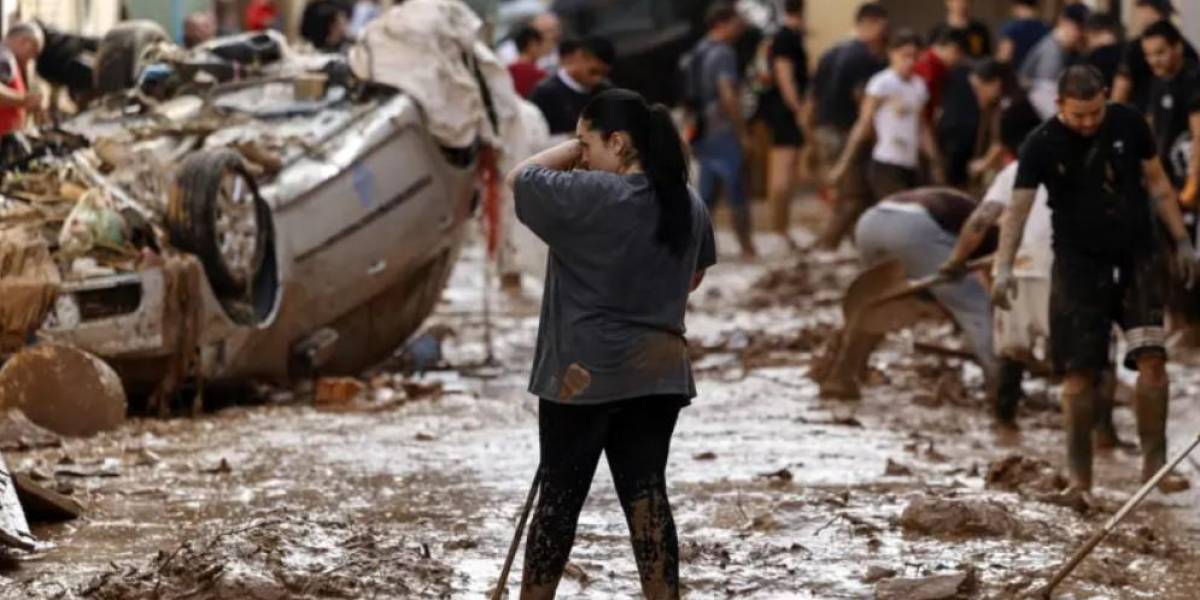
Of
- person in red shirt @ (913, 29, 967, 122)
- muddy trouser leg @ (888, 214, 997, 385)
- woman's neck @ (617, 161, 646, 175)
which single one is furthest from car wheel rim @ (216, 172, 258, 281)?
person in red shirt @ (913, 29, 967, 122)

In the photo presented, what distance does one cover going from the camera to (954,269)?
13664 millimetres

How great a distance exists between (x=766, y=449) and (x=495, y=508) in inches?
90.1

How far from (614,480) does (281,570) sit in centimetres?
124

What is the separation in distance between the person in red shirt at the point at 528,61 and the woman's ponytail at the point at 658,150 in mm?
12751

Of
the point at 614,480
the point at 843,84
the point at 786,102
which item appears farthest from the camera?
the point at 786,102

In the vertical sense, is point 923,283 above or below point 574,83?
below

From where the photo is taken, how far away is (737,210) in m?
24.4

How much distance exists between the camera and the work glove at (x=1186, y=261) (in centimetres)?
1121

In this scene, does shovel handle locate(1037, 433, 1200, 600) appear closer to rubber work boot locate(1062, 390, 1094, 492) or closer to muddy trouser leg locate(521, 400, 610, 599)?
muddy trouser leg locate(521, 400, 610, 599)

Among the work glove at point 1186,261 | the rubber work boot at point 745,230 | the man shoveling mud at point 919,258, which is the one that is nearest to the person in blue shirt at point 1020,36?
the rubber work boot at point 745,230

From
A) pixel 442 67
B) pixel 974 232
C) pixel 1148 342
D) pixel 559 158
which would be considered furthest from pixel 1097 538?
pixel 442 67

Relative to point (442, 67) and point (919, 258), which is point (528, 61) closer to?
point (442, 67)

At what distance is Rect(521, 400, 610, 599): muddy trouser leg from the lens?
7859 mm

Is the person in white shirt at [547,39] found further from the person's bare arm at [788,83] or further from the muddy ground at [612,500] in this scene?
the muddy ground at [612,500]
